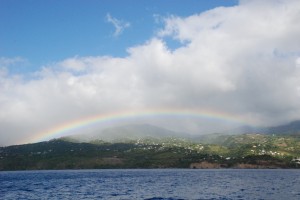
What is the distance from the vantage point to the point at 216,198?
3775 inches

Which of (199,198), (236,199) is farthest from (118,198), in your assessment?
(236,199)

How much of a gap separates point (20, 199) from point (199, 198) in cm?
4688

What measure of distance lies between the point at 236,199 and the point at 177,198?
14.2 m

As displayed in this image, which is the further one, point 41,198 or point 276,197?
point 41,198

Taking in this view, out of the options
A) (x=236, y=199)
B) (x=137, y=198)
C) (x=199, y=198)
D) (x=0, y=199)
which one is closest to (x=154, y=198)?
(x=137, y=198)

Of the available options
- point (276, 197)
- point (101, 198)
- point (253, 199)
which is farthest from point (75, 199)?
point (276, 197)

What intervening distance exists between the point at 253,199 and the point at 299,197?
11821mm

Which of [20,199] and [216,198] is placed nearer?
[216,198]

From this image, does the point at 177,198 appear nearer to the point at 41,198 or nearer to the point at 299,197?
the point at 299,197

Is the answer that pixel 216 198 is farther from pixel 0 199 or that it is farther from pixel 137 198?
pixel 0 199

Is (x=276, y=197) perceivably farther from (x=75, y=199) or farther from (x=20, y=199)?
(x=20, y=199)

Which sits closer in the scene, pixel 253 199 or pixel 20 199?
pixel 253 199

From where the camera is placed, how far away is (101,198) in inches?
3949

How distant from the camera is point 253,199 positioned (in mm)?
93812
